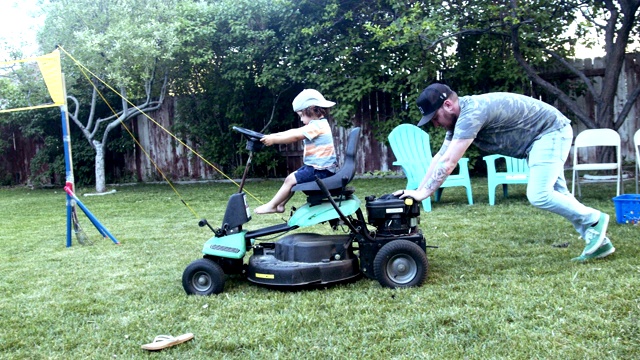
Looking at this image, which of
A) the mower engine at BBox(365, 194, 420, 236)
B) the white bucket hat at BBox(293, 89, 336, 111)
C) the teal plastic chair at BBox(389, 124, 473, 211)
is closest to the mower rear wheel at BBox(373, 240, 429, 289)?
the mower engine at BBox(365, 194, 420, 236)

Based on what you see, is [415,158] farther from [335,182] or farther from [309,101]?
[335,182]

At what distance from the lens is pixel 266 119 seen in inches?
504

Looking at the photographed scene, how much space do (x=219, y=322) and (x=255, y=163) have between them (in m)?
10.1

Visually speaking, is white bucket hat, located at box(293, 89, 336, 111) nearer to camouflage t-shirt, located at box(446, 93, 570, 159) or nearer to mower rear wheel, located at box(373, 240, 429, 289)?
camouflage t-shirt, located at box(446, 93, 570, 159)

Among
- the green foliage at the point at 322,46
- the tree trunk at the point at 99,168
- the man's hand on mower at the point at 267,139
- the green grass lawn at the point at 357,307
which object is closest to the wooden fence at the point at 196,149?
the green foliage at the point at 322,46

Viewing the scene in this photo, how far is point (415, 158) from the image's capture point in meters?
7.01

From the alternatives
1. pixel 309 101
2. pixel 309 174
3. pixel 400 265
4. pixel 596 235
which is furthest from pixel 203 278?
pixel 596 235

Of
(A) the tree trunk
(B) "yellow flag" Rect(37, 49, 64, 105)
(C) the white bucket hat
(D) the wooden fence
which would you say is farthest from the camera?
(A) the tree trunk

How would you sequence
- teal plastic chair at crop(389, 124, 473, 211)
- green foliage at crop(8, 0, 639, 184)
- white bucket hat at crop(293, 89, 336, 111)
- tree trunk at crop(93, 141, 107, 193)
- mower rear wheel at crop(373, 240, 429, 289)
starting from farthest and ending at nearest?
tree trunk at crop(93, 141, 107, 193), green foliage at crop(8, 0, 639, 184), teal plastic chair at crop(389, 124, 473, 211), white bucket hat at crop(293, 89, 336, 111), mower rear wheel at crop(373, 240, 429, 289)

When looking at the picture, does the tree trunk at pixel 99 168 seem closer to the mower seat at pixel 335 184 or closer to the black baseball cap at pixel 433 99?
the mower seat at pixel 335 184

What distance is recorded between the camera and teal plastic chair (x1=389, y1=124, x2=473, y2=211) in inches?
272

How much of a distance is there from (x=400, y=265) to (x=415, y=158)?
12.5 ft

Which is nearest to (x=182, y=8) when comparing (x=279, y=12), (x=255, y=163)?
(x=279, y=12)

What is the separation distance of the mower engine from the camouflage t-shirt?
21.3 inches
